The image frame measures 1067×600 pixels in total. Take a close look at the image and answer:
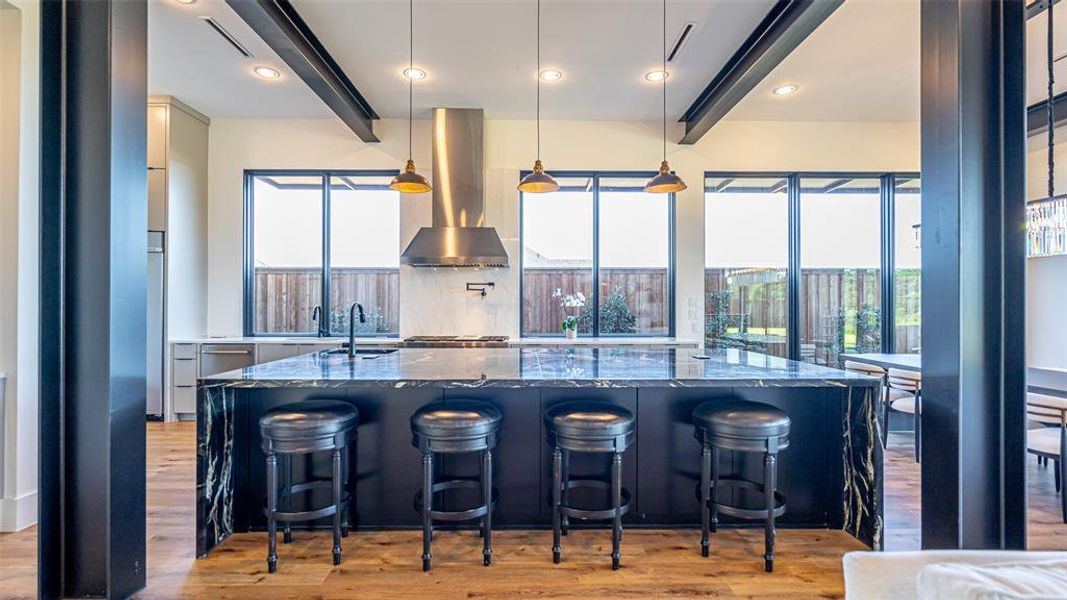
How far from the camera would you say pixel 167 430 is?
A: 4.36 metres

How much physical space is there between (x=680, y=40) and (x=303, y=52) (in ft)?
8.89

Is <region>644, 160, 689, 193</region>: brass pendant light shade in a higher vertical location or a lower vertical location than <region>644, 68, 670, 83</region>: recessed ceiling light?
lower

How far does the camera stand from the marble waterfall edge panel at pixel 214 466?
225 cm

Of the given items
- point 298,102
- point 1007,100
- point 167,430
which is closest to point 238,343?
point 167,430

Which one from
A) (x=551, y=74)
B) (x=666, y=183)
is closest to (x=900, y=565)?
(x=666, y=183)

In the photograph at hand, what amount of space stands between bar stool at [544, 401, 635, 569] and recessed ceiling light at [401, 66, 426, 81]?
3.17 meters

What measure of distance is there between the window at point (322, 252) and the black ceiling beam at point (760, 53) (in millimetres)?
3297

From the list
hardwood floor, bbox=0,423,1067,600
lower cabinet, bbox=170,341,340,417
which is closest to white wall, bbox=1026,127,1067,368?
hardwood floor, bbox=0,423,1067,600

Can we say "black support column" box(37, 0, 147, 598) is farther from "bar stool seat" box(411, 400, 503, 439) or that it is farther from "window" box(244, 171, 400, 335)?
"window" box(244, 171, 400, 335)

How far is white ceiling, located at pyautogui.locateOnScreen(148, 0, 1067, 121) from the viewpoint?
3.16 meters

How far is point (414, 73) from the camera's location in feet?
13.3

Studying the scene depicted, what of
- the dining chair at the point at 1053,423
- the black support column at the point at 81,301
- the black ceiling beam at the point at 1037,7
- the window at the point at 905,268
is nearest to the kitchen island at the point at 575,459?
the black support column at the point at 81,301

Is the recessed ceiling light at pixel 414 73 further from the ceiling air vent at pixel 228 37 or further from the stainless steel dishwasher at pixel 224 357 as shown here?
the stainless steel dishwasher at pixel 224 357

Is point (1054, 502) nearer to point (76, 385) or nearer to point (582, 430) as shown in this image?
point (582, 430)
